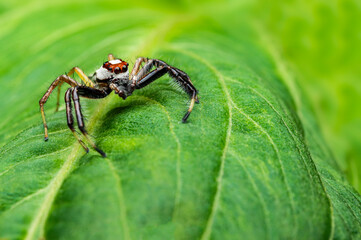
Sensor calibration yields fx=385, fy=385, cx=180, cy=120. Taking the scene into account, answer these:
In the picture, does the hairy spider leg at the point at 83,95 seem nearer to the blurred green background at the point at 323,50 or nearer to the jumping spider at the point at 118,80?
the jumping spider at the point at 118,80

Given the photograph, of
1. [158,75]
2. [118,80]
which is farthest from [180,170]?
[118,80]

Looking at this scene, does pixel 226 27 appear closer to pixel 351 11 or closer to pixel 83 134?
pixel 351 11

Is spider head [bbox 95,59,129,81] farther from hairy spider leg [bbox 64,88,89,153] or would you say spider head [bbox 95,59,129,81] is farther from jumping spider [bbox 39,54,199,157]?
hairy spider leg [bbox 64,88,89,153]

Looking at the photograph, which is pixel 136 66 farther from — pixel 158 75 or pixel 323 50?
pixel 323 50

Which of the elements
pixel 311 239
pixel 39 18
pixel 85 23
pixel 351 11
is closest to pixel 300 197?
pixel 311 239

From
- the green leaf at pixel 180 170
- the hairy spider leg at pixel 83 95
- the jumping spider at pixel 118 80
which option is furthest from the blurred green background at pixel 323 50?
the hairy spider leg at pixel 83 95

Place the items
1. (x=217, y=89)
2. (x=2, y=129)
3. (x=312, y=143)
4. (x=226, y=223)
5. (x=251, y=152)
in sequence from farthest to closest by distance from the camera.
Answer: (x=2, y=129) < (x=312, y=143) < (x=217, y=89) < (x=251, y=152) < (x=226, y=223)
